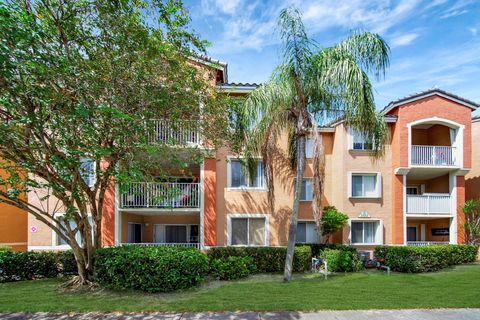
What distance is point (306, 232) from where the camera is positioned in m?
17.4

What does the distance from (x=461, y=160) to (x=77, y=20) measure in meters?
19.6

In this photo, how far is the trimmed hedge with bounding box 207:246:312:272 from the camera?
1459 centimetres

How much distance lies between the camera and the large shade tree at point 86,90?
26.0ft

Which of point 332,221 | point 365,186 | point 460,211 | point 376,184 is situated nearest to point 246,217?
point 332,221

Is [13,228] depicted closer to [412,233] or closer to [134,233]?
[134,233]

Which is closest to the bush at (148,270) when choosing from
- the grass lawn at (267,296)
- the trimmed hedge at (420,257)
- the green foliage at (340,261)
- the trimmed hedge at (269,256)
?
the grass lawn at (267,296)

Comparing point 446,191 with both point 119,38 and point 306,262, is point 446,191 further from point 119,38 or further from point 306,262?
point 119,38

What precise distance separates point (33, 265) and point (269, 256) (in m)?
9.60

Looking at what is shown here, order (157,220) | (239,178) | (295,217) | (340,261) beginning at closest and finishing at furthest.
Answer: (295,217), (340,261), (239,178), (157,220)

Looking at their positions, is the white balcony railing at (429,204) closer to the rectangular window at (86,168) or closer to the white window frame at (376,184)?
the white window frame at (376,184)

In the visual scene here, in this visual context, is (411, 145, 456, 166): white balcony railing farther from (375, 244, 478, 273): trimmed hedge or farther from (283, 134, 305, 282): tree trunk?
(283, 134, 305, 282): tree trunk

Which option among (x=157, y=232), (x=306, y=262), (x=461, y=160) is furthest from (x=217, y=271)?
(x=461, y=160)

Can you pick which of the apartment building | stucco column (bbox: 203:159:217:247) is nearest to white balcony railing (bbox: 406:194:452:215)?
the apartment building

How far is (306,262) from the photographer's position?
48.4 feet
